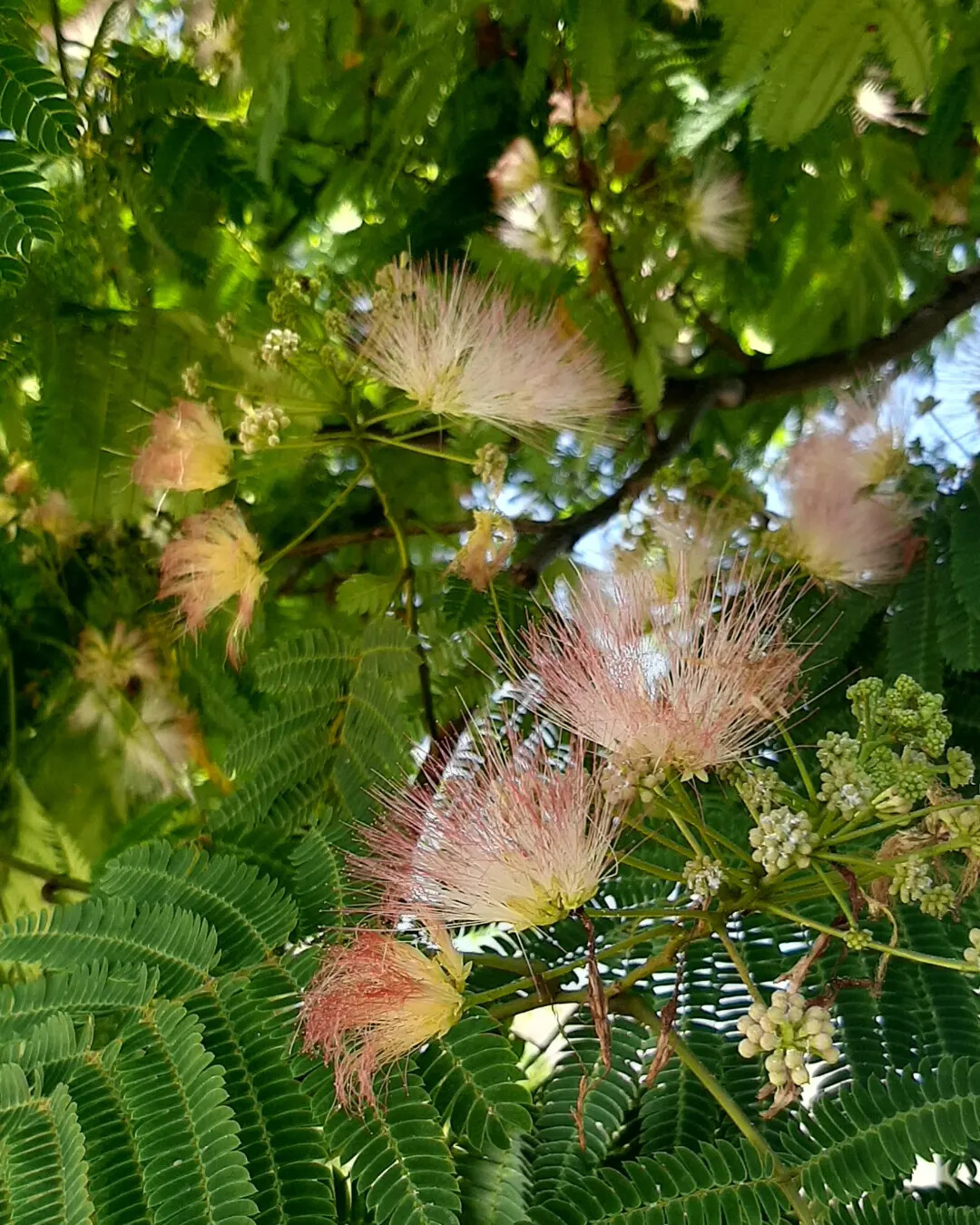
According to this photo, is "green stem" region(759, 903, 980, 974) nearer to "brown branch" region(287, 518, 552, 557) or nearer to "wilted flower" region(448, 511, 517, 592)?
"wilted flower" region(448, 511, 517, 592)

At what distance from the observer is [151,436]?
1.80 metres

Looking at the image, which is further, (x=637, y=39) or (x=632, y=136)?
(x=632, y=136)

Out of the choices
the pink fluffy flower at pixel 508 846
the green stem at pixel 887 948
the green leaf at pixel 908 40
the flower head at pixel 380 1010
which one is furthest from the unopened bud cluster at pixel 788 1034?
the green leaf at pixel 908 40

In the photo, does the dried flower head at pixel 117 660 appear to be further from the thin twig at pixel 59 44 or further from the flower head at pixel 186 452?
the thin twig at pixel 59 44

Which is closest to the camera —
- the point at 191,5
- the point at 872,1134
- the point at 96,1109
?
the point at 872,1134

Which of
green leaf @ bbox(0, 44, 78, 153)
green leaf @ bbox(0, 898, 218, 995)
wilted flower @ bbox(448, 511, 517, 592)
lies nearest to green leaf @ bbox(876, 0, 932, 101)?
wilted flower @ bbox(448, 511, 517, 592)

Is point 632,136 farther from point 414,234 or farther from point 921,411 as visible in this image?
point 921,411

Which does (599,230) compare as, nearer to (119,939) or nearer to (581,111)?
(581,111)

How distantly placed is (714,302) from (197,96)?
112 centimetres

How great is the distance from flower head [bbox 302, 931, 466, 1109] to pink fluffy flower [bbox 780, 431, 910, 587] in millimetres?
938

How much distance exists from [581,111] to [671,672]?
1.24 meters

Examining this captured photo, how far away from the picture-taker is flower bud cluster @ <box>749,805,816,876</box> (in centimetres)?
96

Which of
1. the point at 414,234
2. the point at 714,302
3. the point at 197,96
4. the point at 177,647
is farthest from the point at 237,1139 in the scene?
the point at 714,302

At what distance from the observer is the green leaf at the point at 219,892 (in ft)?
4.12
